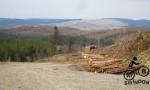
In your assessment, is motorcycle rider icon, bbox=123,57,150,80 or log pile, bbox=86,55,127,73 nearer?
motorcycle rider icon, bbox=123,57,150,80

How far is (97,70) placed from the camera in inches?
1006

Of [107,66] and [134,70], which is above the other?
[134,70]

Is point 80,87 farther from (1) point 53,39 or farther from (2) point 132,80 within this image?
(1) point 53,39

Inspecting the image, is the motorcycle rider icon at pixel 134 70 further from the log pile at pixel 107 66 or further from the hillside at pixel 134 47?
the hillside at pixel 134 47

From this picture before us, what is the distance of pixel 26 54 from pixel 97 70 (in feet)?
114

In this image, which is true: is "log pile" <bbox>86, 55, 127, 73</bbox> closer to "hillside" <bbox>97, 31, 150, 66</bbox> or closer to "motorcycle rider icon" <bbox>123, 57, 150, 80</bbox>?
"motorcycle rider icon" <bbox>123, 57, 150, 80</bbox>

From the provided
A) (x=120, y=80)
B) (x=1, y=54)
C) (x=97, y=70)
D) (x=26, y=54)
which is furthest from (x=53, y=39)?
(x=120, y=80)

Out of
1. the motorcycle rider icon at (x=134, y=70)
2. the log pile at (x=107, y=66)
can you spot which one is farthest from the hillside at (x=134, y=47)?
the motorcycle rider icon at (x=134, y=70)

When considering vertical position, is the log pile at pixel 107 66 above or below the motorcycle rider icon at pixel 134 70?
below

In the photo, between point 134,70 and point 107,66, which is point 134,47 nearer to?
point 107,66

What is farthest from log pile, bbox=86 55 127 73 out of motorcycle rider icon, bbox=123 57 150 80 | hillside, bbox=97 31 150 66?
hillside, bbox=97 31 150 66

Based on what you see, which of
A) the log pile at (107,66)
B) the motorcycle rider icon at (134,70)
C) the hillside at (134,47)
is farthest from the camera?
the hillside at (134,47)

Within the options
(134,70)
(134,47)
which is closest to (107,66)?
(134,70)

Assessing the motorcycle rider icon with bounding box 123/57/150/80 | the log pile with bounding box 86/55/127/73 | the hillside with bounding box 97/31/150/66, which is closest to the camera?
the motorcycle rider icon with bounding box 123/57/150/80
